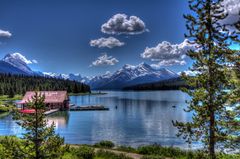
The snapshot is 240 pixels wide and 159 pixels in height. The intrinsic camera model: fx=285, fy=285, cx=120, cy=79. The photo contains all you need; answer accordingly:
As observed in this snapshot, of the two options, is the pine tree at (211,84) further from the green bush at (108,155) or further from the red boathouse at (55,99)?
the red boathouse at (55,99)

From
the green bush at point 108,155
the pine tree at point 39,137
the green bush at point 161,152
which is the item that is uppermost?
the pine tree at point 39,137

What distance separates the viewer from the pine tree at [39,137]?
17766 millimetres

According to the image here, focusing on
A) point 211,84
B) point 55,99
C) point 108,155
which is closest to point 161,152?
point 108,155

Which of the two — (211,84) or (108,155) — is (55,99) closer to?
(108,155)

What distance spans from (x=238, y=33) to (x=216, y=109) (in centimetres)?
560

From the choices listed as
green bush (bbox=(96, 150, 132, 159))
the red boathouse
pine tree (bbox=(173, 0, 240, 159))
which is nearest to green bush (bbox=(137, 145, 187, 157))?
green bush (bbox=(96, 150, 132, 159))

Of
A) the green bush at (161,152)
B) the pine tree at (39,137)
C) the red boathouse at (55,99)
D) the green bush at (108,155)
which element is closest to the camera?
the pine tree at (39,137)

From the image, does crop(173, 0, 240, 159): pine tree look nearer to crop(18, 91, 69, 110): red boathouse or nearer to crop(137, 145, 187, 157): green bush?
crop(137, 145, 187, 157): green bush

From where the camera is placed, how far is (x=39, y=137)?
18234 mm

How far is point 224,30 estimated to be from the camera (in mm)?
20062

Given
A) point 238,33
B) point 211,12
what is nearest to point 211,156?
point 238,33

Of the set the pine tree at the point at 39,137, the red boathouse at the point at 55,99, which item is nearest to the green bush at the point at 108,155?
the pine tree at the point at 39,137

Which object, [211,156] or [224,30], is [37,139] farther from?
[224,30]

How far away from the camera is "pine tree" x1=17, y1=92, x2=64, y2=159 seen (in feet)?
58.3
